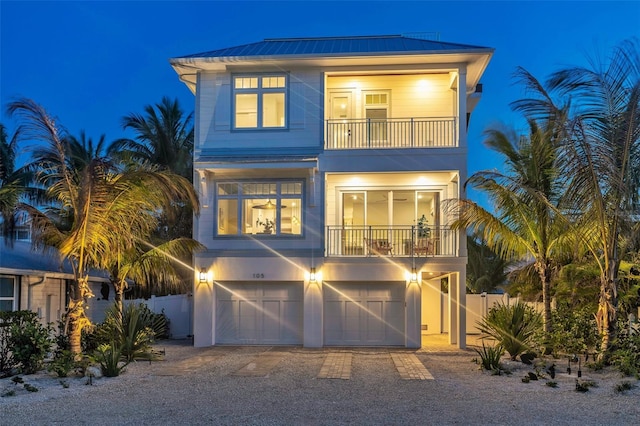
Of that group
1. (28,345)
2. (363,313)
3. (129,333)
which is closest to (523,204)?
(363,313)

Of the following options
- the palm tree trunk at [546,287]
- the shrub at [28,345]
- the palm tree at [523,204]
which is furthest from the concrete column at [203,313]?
the palm tree trunk at [546,287]

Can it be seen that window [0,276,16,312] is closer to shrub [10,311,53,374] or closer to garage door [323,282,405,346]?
shrub [10,311,53,374]

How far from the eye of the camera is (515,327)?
45.0 feet

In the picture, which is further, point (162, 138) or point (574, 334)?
point (162, 138)

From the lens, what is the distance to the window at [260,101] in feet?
60.2

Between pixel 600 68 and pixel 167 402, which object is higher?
pixel 600 68

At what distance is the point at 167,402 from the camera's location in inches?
365

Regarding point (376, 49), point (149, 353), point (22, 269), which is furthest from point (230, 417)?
point (376, 49)

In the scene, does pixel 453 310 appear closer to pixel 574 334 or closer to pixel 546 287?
pixel 546 287

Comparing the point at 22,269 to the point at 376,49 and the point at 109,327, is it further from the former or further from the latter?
the point at 376,49

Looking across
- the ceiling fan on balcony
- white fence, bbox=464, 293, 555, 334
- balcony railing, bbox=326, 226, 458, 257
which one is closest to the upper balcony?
the ceiling fan on balcony

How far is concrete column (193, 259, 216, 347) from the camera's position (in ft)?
→ 58.0

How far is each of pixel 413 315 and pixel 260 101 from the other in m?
7.89

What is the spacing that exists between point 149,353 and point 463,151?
1019 cm
